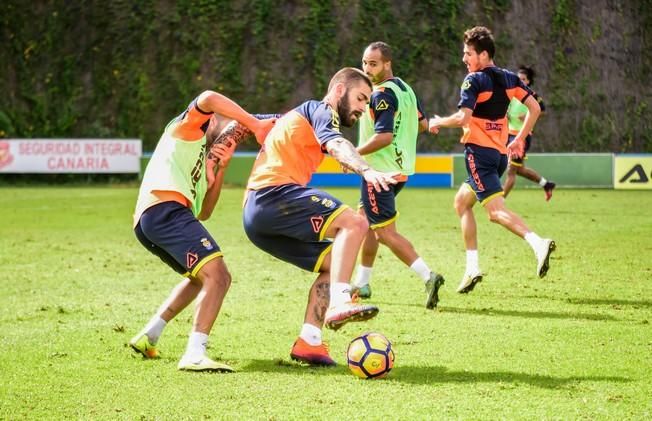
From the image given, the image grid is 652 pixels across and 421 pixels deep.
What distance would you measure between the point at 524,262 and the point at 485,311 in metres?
3.49

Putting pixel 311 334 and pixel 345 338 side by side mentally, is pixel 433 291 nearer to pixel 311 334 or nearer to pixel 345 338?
→ pixel 345 338

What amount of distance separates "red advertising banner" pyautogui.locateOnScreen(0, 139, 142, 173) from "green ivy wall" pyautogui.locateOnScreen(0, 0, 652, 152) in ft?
6.33

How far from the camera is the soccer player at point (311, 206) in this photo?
6172 mm

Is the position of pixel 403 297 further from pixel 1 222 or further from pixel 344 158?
pixel 1 222

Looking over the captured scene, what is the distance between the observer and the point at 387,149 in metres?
9.38

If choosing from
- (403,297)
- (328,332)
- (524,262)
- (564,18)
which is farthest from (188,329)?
(564,18)

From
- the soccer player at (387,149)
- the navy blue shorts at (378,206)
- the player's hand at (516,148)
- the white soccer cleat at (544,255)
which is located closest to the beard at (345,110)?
the soccer player at (387,149)

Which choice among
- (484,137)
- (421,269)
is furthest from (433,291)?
(484,137)

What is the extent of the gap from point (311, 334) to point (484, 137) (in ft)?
13.7

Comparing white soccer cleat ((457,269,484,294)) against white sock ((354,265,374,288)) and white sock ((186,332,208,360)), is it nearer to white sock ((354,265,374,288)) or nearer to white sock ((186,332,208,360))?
white sock ((354,265,374,288))

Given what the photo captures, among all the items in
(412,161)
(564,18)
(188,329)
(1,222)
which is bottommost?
(1,222)

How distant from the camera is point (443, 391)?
5594 mm

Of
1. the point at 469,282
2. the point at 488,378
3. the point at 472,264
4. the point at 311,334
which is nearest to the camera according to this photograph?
the point at 488,378

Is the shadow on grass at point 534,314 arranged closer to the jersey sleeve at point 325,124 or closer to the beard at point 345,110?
the beard at point 345,110
